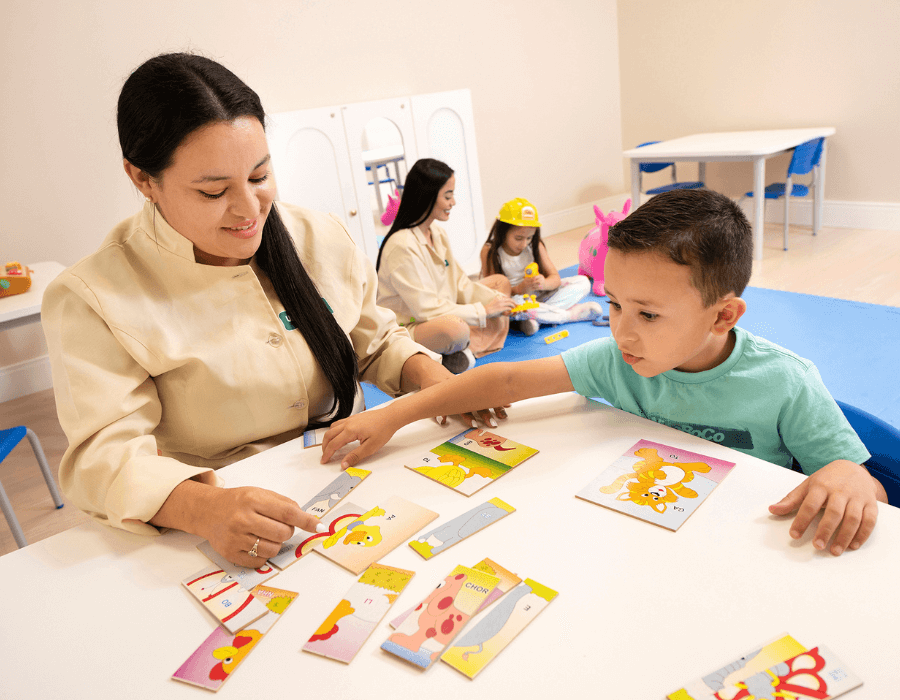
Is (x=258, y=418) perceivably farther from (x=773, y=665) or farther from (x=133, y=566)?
(x=773, y=665)

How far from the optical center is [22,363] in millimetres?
3607

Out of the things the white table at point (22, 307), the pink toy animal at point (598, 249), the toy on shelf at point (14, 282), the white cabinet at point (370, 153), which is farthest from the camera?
the white cabinet at point (370, 153)

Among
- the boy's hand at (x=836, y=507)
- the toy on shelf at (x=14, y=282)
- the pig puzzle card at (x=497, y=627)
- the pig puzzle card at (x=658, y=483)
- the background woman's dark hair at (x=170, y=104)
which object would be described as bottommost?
the pig puzzle card at (x=497, y=627)

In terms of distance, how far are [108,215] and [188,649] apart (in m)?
3.67

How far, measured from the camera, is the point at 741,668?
58 cm

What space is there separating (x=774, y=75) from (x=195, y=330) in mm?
5440

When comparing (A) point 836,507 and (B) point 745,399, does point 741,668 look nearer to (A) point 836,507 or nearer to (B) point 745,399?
(A) point 836,507

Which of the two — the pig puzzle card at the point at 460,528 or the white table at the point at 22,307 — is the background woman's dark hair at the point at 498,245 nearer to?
the white table at the point at 22,307

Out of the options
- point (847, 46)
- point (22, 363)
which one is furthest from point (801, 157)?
point (22, 363)

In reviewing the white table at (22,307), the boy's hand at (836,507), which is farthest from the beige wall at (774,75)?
the white table at (22,307)

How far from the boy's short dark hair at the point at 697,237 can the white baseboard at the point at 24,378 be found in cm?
367

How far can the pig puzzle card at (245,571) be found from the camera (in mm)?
790

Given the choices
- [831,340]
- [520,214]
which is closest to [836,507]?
[831,340]

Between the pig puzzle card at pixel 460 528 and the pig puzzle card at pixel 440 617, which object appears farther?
the pig puzzle card at pixel 460 528
